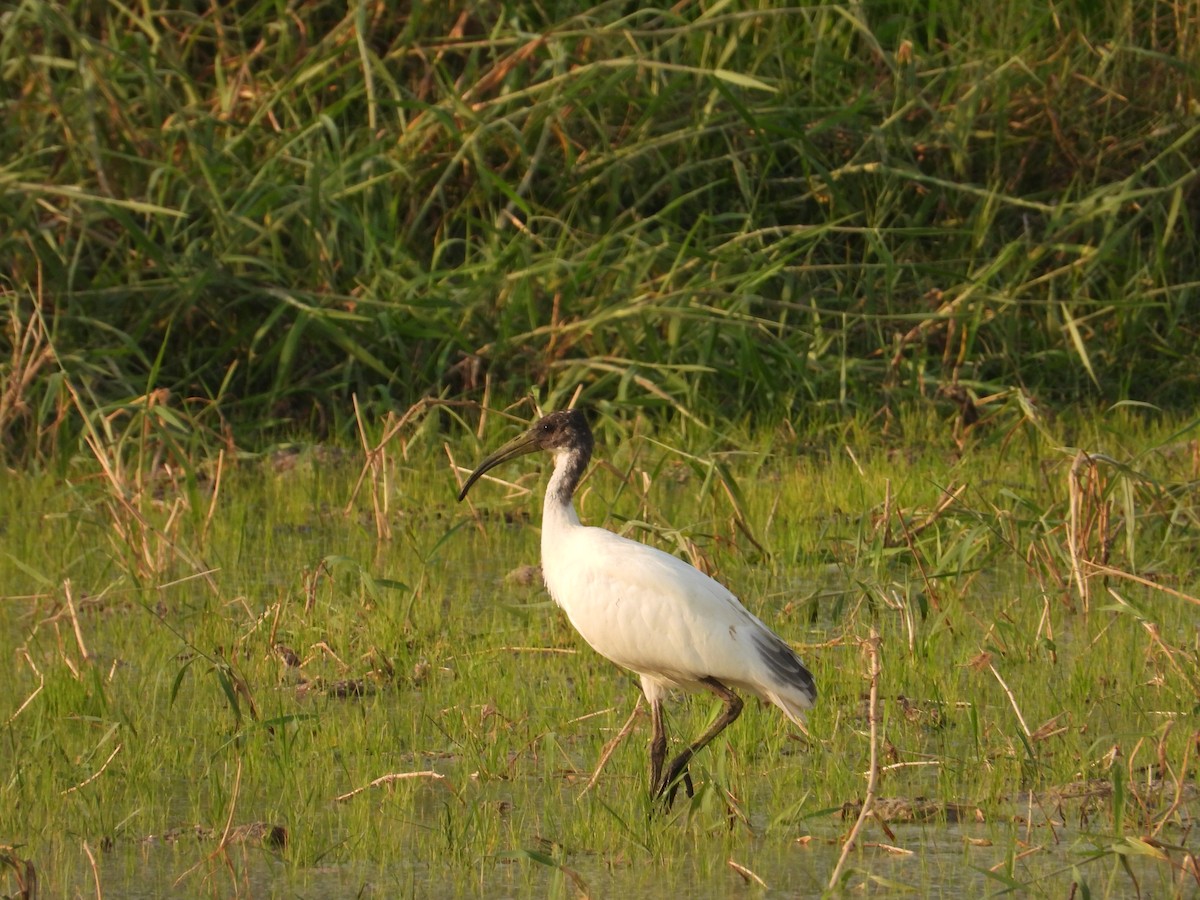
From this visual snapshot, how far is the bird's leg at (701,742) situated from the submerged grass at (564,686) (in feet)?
0.22

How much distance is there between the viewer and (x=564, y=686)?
210 inches

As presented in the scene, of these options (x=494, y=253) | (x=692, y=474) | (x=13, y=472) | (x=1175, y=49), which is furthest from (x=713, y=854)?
(x=1175, y=49)

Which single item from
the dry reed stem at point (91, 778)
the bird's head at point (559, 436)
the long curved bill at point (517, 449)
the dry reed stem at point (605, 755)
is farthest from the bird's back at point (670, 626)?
the dry reed stem at point (91, 778)

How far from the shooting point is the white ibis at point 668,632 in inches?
181

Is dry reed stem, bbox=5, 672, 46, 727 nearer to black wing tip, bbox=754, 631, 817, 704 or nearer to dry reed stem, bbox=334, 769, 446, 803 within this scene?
dry reed stem, bbox=334, 769, 446, 803

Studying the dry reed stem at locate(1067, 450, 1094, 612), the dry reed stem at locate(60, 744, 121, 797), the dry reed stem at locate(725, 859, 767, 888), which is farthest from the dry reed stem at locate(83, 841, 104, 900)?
the dry reed stem at locate(1067, 450, 1094, 612)

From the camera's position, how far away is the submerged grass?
163 inches

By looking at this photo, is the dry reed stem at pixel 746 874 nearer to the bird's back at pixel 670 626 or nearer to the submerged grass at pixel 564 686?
the submerged grass at pixel 564 686

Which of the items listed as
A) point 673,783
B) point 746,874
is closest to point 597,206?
point 673,783

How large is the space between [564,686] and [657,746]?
666 millimetres

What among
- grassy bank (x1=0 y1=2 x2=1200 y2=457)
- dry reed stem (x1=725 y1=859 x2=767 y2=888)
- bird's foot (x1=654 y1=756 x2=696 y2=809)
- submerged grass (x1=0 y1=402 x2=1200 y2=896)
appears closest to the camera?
dry reed stem (x1=725 y1=859 x2=767 y2=888)

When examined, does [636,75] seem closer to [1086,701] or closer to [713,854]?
[1086,701]

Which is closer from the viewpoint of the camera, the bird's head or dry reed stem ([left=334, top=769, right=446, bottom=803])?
dry reed stem ([left=334, top=769, right=446, bottom=803])

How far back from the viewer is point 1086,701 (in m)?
5.13
